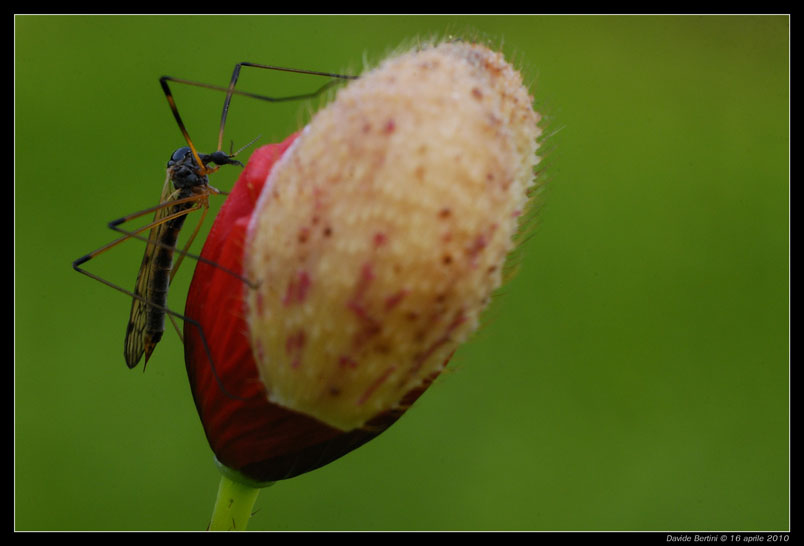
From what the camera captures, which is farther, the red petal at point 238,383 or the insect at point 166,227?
the insect at point 166,227

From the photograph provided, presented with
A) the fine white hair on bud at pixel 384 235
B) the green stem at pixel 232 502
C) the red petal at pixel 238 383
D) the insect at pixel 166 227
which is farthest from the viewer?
the insect at pixel 166 227

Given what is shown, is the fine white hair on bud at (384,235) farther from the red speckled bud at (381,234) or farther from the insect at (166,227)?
the insect at (166,227)

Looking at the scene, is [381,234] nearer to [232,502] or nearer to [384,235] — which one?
[384,235]

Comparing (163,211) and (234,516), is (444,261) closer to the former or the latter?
(234,516)

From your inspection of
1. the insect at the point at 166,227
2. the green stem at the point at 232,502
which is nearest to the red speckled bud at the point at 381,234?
the green stem at the point at 232,502

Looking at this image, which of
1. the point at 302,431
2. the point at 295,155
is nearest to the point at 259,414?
the point at 302,431

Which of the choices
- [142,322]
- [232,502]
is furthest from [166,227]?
[232,502]

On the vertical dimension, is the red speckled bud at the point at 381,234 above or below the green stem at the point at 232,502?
above
